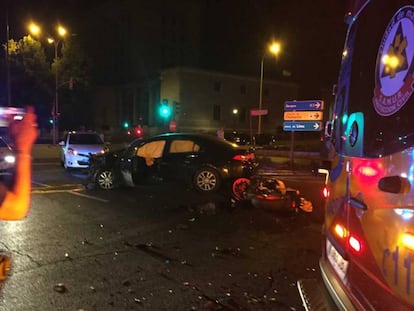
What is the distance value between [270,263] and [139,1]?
65.7m

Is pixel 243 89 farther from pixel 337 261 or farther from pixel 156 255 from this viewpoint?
pixel 337 261

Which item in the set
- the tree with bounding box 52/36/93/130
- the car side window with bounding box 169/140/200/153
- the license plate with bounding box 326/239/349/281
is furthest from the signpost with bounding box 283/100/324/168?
the tree with bounding box 52/36/93/130

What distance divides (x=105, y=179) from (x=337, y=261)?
9256 millimetres

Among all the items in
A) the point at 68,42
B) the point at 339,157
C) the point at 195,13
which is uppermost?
the point at 195,13

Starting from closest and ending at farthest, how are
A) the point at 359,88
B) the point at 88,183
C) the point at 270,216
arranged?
1. the point at 359,88
2. the point at 270,216
3. the point at 88,183

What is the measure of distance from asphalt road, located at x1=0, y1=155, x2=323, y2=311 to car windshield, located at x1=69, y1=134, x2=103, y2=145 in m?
7.54

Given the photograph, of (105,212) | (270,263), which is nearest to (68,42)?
(105,212)

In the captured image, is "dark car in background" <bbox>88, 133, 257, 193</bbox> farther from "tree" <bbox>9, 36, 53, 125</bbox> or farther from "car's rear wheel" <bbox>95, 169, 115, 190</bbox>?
"tree" <bbox>9, 36, 53, 125</bbox>

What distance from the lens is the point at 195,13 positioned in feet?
234

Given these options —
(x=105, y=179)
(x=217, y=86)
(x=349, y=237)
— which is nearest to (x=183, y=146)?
(x=105, y=179)

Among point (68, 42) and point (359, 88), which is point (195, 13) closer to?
point (68, 42)

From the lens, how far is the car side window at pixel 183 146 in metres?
11.3

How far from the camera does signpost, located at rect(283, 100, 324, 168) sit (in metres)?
17.5

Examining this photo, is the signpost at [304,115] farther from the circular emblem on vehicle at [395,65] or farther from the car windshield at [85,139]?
the circular emblem on vehicle at [395,65]
